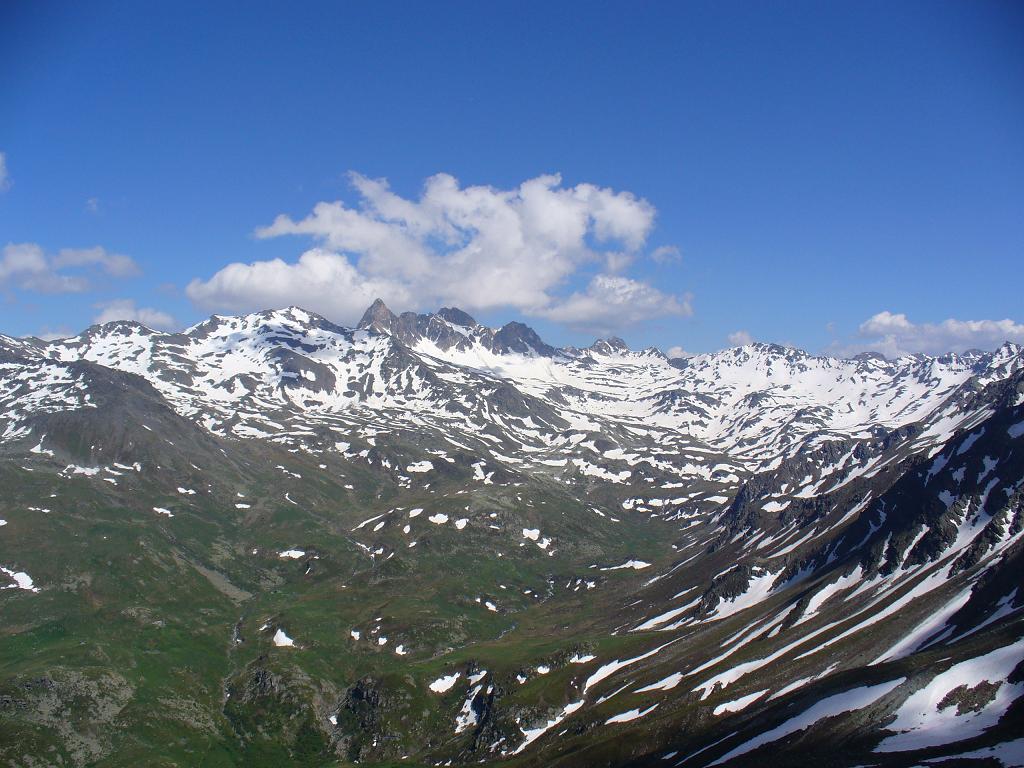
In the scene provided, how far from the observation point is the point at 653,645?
17700 cm

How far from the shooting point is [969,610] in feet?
352

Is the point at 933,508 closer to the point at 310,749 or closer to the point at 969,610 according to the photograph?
the point at 969,610

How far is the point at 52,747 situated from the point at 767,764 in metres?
160

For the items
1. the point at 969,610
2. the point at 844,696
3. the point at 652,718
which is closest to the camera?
the point at 844,696

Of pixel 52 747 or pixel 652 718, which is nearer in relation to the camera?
pixel 652 718

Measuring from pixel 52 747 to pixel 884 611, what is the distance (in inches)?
6880

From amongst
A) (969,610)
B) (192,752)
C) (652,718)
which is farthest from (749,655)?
(192,752)

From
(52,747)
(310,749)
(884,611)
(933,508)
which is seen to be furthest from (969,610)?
(52,747)

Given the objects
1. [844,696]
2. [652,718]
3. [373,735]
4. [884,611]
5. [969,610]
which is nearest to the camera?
[844,696]

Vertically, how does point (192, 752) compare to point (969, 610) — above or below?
above

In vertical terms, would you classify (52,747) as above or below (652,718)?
above

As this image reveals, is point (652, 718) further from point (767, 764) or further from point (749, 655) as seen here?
point (767, 764)

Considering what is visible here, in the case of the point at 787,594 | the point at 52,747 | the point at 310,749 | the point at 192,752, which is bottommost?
the point at 787,594

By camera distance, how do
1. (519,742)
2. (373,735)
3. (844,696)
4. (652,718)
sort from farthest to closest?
(373,735) → (519,742) → (652,718) → (844,696)
